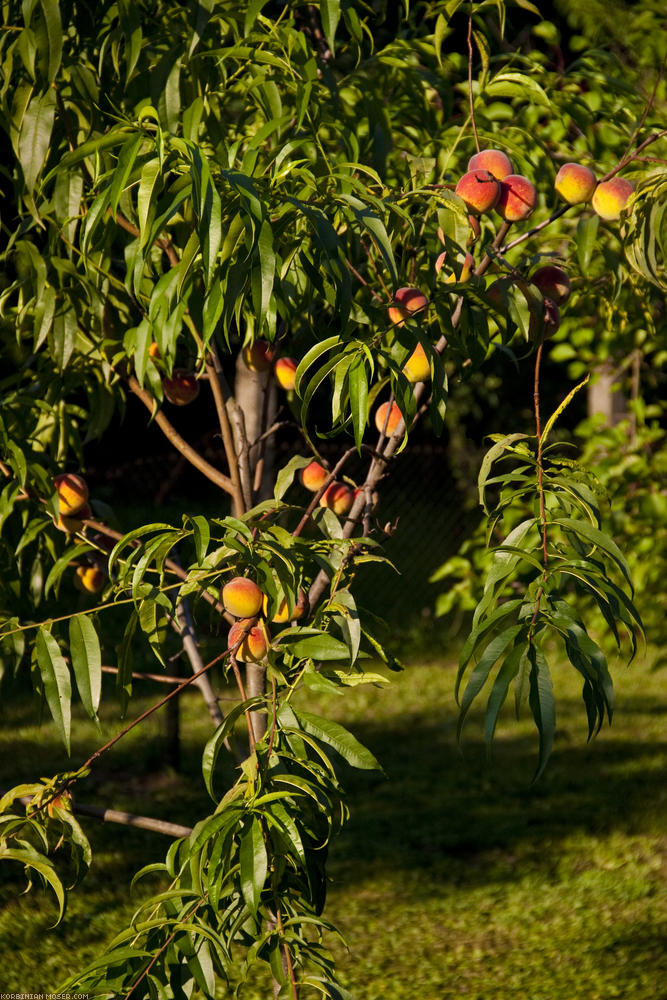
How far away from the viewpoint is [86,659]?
115 centimetres

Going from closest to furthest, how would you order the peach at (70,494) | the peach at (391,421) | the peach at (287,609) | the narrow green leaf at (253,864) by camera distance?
the narrow green leaf at (253,864), the peach at (287,609), the peach at (391,421), the peach at (70,494)

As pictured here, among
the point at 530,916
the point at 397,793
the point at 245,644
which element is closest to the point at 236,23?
the point at 245,644

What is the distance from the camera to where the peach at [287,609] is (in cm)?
125

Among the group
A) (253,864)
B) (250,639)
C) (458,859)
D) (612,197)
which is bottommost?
(458,859)

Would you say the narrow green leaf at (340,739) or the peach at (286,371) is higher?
the peach at (286,371)

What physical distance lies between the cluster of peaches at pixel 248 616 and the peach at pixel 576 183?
683 millimetres

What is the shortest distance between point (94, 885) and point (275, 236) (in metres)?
2.49

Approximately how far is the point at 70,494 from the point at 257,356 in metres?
0.37

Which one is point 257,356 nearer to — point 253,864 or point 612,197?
point 612,197

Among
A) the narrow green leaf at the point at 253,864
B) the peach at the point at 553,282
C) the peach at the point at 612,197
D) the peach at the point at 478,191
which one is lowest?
the narrow green leaf at the point at 253,864

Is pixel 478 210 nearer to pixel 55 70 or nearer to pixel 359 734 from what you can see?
pixel 55 70

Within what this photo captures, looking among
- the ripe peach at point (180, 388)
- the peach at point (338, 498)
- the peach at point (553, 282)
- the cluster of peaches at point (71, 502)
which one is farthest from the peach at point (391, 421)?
the cluster of peaches at point (71, 502)

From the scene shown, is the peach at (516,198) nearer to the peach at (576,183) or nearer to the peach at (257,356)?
the peach at (576,183)

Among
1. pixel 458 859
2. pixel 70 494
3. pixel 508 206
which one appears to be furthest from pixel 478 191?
pixel 458 859
